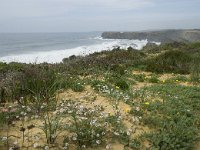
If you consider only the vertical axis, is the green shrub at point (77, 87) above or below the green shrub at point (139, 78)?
above

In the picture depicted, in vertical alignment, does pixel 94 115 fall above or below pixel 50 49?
above

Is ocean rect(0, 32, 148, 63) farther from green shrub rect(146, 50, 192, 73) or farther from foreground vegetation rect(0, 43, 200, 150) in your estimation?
green shrub rect(146, 50, 192, 73)

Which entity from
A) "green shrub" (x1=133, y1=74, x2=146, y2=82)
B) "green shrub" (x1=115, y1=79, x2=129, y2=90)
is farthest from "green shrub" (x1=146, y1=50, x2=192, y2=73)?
"green shrub" (x1=115, y1=79, x2=129, y2=90)

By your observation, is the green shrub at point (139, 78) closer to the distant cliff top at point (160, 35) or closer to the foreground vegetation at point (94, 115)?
the foreground vegetation at point (94, 115)

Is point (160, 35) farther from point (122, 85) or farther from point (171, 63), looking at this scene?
point (122, 85)

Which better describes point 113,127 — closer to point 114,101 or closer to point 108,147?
point 108,147

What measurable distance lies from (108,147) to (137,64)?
9741mm

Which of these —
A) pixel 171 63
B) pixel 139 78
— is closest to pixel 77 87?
pixel 139 78

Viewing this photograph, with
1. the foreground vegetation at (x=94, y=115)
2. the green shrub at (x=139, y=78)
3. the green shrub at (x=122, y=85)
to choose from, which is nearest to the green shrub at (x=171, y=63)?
the green shrub at (x=139, y=78)

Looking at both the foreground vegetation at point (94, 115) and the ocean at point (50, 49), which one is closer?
the foreground vegetation at point (94, 115)

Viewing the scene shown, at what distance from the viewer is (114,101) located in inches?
307

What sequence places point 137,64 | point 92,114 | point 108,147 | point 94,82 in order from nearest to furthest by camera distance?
1. point 108,147
2. point 92,114
3. point 94,82
4. point 137,64

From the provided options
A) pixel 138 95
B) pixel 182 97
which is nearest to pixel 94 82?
pixel 138 95

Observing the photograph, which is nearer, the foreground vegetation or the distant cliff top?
the foreground vegetation
